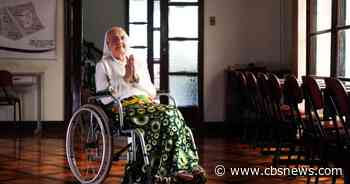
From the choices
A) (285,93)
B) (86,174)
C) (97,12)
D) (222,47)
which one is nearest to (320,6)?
(222,47)

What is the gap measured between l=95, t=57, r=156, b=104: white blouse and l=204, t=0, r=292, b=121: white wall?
2.92m

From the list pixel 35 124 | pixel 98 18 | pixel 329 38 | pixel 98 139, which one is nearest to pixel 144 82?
pixel 98 139

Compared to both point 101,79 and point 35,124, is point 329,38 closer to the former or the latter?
point 101,79

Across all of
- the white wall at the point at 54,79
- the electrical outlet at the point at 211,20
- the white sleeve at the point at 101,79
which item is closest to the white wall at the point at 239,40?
the electrical outlet at the point at 211,20

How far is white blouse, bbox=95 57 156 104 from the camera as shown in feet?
12.3

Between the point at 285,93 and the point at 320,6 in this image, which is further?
the point at 320,6

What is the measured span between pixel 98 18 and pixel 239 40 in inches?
136

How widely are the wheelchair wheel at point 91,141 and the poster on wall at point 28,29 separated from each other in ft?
9.56

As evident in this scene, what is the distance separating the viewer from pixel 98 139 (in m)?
3.67

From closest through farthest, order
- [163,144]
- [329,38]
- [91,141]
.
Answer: [163,144]
[91,141]
[329,38]

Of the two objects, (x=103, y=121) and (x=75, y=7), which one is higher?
(x=75, y=7)

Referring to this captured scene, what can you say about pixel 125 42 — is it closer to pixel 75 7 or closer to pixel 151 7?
pixel 75 7

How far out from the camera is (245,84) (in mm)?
5078

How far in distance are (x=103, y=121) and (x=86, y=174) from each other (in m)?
0.64
